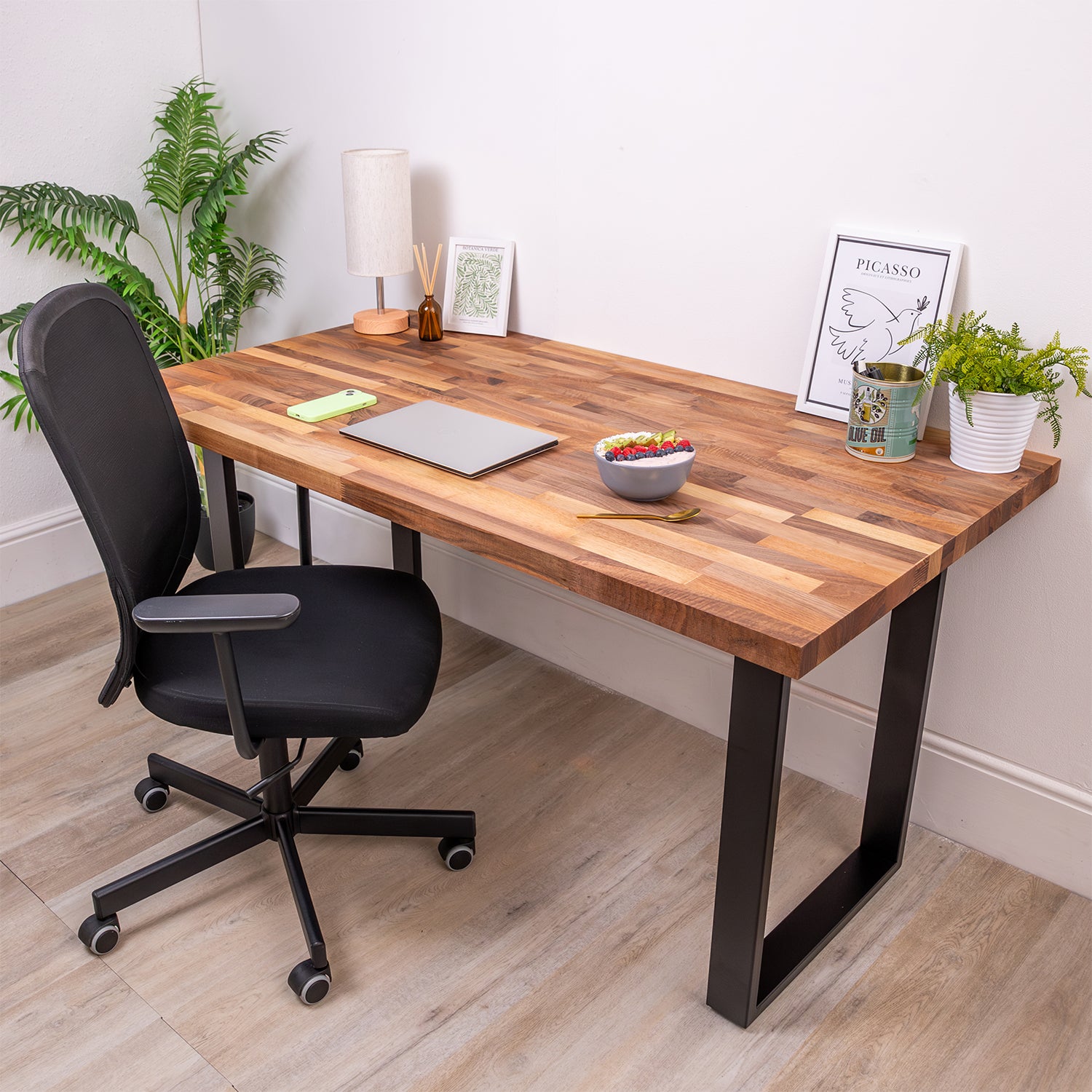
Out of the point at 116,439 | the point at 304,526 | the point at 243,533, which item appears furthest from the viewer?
the point at 243,533

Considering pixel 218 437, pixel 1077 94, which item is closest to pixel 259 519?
pixel 218 437

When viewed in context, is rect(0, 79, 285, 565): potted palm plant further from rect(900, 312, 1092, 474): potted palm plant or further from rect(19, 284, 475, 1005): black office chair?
rect(900, 312, 1092, 474): potted palm plant

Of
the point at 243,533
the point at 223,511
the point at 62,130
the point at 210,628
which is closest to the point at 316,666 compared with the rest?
the point at 210,628

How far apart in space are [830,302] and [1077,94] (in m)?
0.51

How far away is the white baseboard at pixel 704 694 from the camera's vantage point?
2.03 metres

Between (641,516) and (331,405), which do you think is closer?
(641,516)

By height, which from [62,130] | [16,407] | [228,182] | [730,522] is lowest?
[16,407]

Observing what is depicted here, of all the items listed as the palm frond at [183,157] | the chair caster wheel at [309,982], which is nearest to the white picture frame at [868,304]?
the chair caster wheel at [309,982]

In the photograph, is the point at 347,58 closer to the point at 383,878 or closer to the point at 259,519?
the point at 259,519

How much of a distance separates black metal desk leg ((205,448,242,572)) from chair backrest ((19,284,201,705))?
25 cm

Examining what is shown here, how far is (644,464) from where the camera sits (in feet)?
5.23

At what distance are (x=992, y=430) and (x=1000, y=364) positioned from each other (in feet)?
0.34

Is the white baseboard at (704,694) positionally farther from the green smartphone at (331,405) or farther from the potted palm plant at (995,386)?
the green smartphone at (331,405)

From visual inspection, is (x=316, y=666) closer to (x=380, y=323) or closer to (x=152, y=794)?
(x=152, y=794)
